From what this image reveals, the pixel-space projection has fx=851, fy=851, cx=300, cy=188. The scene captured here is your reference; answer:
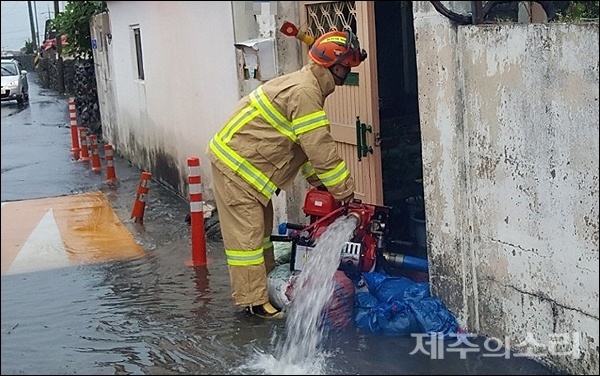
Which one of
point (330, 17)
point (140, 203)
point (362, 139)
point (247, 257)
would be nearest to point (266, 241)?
point (247, 257)

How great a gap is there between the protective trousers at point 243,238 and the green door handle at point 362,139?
3.59 ft

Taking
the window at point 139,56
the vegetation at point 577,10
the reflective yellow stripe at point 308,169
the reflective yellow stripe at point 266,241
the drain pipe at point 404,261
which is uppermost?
the vegetation at point 577,10

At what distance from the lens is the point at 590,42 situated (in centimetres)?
390

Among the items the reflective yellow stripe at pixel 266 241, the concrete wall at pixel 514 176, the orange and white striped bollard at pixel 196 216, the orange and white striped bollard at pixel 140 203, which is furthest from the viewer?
the orange and white striped bollard at pixel 140 203

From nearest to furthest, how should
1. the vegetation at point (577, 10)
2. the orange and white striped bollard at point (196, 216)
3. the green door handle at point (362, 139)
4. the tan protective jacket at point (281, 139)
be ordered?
1. the vegetation at point (577, 10)
2. the tan protective jacket at point (281, 139)
3. the green door handle at point (362, 139)
4. the orange and white striped bollard at point (196, 216)

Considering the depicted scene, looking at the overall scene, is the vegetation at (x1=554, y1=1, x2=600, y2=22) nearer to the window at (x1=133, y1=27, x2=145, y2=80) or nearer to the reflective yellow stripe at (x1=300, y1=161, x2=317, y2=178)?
the reflective yellow stripe at (x1=300, y1=161, x2=317, y2=178)

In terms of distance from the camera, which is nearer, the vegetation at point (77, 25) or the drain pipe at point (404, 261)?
the drain pipe at point (404, 261)

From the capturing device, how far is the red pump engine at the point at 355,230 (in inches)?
217

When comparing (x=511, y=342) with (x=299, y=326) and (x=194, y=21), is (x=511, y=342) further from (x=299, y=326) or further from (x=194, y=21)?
(x=194, y=21)

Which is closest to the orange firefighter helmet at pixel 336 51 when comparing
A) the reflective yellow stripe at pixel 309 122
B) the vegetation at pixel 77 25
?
the reflective yellow stripe at pixel 309 122

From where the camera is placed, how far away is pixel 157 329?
5.64 meters

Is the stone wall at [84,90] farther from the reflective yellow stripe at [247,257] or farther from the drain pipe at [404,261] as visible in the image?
the drain pipe at [404,261]

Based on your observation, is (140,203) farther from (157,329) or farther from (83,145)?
(83,145)

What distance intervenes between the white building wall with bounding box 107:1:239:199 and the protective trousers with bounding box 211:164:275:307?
1.23 m
